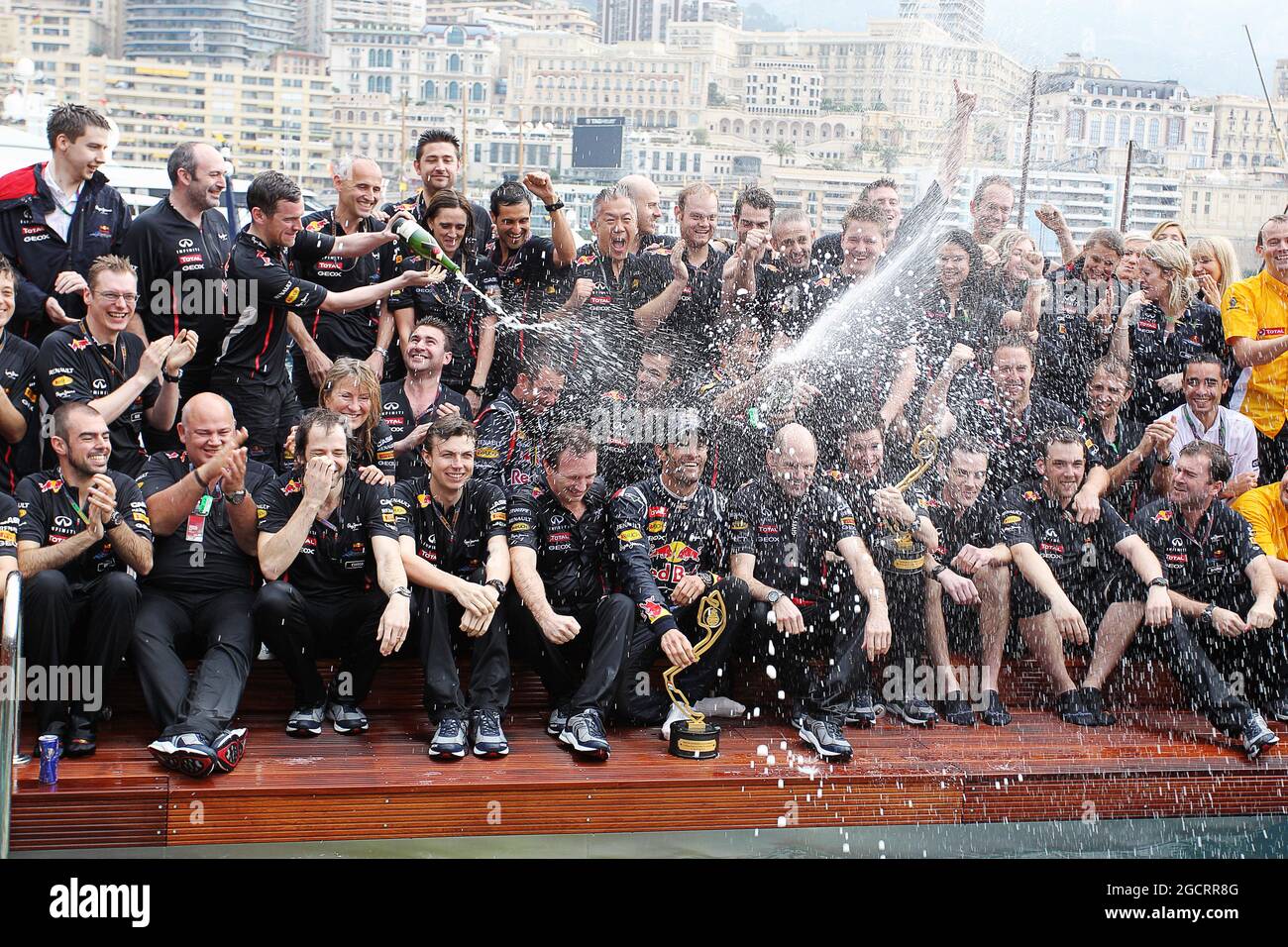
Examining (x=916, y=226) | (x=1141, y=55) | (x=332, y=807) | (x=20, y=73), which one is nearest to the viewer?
(x=332, y=807)

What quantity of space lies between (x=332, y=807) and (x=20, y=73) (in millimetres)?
22332

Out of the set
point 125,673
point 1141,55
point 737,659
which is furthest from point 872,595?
point 1141,55

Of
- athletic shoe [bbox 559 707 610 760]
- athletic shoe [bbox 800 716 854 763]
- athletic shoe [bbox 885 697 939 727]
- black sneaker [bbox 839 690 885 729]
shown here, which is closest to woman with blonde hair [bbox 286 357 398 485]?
athletic shoe [bbox 559 707 610 760]

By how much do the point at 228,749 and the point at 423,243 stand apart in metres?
2.63

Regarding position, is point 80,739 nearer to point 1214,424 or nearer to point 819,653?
point 819,653

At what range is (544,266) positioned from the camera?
6.77 m

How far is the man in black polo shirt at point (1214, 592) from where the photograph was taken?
6176mm

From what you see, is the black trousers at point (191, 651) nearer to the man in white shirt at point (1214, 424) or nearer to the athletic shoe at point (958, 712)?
the athletic shoe at point (958, 712)

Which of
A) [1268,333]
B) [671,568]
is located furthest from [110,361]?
[1268,333]

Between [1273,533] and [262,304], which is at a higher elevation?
[262,304]

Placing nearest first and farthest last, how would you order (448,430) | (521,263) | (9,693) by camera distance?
(9,693), (448,430), (521,263)

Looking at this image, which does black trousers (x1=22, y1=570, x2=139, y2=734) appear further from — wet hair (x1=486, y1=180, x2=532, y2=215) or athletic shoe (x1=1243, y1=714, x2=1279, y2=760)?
athletic shoe (x1=1243, y1=714, x2=1279, y2=760)

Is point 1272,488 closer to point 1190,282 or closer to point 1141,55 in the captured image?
point 1190,282

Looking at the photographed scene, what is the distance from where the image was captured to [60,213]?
6324 millimetres
